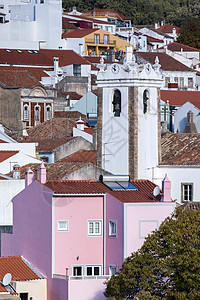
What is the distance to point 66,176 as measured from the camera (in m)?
45.8

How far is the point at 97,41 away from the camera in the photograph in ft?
352

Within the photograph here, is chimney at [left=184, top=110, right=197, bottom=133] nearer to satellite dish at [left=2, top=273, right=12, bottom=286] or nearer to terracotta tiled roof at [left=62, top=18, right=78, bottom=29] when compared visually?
satellite dish at [left=2, top=273, right=12, bottom=286]

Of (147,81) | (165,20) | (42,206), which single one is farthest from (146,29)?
(42,206)

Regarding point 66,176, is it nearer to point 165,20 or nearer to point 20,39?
point 20,39

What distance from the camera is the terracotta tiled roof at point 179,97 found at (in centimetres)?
7285

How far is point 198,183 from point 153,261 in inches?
729

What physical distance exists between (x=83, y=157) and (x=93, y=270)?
16.8 meters

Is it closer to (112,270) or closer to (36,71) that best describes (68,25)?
(36,71)

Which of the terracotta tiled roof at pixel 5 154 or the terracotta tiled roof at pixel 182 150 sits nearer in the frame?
the terracotta tiled roof at pixel 182 150

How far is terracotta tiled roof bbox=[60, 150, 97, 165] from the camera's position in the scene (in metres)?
53.0

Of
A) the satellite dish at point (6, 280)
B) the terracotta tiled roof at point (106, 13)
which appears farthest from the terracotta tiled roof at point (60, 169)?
the terracotta tiled roof at point (106, 13)

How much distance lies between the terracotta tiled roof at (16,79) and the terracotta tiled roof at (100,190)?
3574cm

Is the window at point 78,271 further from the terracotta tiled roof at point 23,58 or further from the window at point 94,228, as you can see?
the terracotta tiled roof at point 23,58

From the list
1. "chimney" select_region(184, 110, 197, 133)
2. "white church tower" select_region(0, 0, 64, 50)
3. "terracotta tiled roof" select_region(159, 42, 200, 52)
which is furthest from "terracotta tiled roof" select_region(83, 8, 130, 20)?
"chimney" select_region(184, 110, 197, 133)
